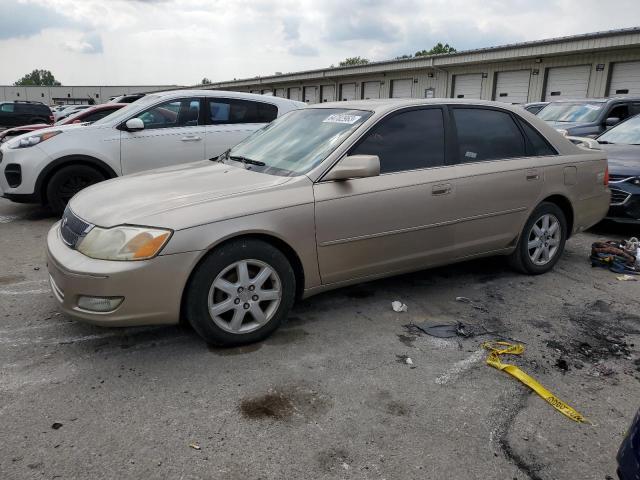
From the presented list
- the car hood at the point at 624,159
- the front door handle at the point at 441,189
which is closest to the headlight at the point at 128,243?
the front door handle at the point at 441,189

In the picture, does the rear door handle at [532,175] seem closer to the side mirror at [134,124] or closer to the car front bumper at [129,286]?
the car front bumper at [129,286]

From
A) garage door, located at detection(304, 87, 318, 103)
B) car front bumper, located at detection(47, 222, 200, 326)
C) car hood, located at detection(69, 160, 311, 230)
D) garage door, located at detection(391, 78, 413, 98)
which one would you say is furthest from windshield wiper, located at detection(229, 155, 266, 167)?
garage door, located at detection(304, 87, 318, 103)

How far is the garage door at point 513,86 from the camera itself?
69.4 ft

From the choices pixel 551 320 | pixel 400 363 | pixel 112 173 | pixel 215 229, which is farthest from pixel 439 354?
pixel 112 173

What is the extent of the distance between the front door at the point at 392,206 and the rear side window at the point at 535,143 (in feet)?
3.15

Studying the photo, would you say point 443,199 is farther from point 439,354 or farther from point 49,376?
point 49,376

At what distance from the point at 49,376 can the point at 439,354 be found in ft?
7.75

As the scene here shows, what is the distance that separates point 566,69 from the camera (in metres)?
19.6

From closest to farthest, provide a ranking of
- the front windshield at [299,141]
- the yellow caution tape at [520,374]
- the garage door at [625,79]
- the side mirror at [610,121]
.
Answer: the yellow caution tape at [520,374] → the front windshield at [299,141] → the side mirror at [610,121] → the garage door at [625,79]

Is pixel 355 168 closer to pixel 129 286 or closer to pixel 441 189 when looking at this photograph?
pixel 441 189

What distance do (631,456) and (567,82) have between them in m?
20.9

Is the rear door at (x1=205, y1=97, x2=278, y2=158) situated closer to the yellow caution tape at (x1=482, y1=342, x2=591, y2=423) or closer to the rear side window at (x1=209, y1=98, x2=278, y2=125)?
the rear side window at (x1=209, y1=98, x2=278, y2=125)

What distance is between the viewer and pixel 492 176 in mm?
4332

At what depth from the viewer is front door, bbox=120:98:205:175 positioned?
697 cm
